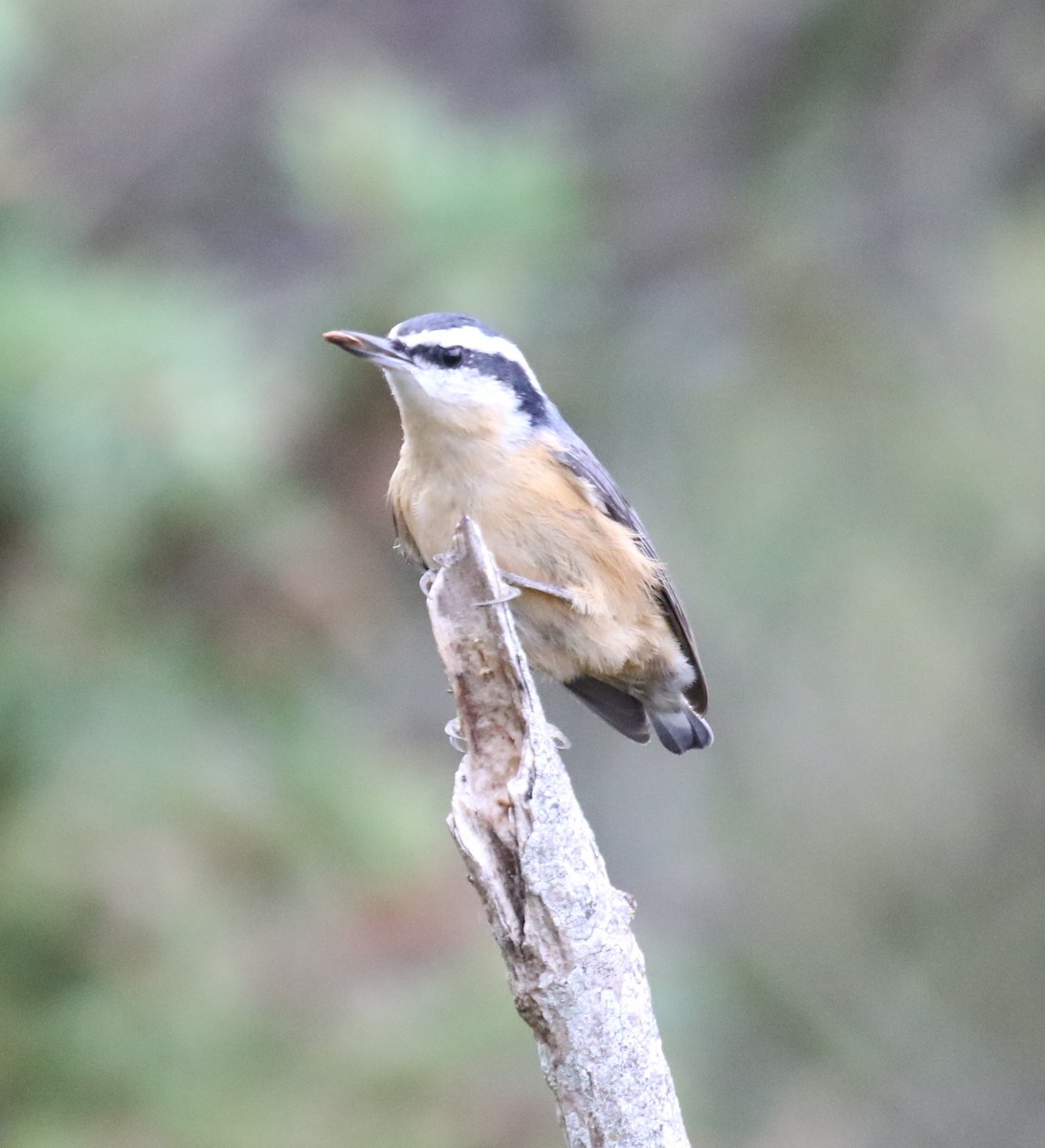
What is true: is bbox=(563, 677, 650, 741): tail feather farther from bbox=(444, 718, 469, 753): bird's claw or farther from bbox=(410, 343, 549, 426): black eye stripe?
bbox=(444, 718, 469, 753): bird's claw

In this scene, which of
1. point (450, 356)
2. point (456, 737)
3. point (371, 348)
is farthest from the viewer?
point (450, 356)

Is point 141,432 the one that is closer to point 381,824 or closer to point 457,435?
point 457,435

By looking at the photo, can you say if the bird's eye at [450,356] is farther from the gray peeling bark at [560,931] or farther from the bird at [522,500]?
the gray peeling bark at [560,931]

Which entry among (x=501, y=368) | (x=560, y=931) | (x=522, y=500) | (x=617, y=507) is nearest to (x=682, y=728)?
(x=617, y=507)

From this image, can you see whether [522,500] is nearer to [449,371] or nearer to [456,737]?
[449,371]

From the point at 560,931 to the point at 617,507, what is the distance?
5.89 ft

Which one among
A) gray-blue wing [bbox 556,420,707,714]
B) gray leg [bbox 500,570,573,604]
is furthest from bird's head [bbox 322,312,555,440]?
gray leg [bbox 500,570,573,604]

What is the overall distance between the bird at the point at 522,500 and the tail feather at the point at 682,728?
0.37 meters

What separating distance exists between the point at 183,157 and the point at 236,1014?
3531mm

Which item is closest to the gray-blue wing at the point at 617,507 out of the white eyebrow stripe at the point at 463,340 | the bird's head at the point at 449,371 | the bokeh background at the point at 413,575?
the bird's head at the point at 449,371

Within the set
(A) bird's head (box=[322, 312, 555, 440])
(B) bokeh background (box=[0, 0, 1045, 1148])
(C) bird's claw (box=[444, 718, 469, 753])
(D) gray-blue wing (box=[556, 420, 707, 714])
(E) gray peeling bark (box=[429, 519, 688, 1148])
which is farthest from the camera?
(B) bokeh background (box=[0, 0, 1045, 1148])

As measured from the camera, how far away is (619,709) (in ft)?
15.9

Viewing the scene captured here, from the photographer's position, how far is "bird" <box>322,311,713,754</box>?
4.02 m

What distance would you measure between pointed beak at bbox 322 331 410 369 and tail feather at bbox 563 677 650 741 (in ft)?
4.34
